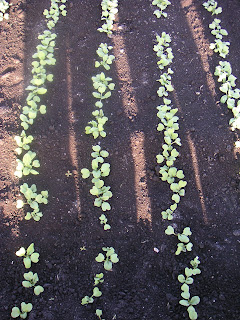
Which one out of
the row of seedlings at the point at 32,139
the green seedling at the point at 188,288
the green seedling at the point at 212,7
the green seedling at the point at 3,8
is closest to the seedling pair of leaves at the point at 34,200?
the row of seedlings at the point at 32,139

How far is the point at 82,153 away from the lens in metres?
3.45

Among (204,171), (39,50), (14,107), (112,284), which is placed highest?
(39,50)

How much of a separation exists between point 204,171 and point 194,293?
1.19 meters

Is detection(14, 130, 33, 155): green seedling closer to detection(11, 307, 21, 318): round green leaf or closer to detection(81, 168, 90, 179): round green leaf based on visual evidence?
detection(81, 168, 90, 179): round green leaf

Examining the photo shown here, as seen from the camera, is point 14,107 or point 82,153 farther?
point 14,107

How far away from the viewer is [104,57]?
3980mm

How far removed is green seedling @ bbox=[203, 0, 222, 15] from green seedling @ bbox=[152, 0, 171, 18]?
1.70ft

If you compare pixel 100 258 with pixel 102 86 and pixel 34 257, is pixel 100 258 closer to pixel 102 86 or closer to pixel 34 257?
pixel 34 257

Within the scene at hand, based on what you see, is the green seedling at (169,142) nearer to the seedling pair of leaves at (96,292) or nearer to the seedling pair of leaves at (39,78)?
the seedling pair of leaves at (96,292)

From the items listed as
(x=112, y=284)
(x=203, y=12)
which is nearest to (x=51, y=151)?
(x=112, y=284)

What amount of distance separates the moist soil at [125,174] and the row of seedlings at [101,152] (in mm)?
82

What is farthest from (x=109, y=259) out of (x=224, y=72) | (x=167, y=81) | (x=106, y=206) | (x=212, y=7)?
(x=212, y=7)

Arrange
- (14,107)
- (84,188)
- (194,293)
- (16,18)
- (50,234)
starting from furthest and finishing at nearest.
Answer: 1. (16,18)
2. (14,107)
3. (84,188)
4. (50,234)
5. (194,293)

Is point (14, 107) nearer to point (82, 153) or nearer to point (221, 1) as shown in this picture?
point (82, 153)
